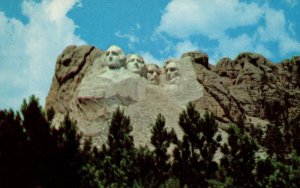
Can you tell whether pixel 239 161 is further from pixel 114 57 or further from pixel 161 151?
pixel 114 57

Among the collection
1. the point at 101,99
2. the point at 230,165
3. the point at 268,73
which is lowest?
the point at 230,165

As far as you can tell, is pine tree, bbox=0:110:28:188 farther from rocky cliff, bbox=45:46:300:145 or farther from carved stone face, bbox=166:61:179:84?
carved stone face, bbox=166:61:179:84

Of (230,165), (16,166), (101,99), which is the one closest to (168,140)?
(230,165)

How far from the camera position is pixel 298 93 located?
1539 inches

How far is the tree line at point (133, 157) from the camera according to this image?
17.6 m

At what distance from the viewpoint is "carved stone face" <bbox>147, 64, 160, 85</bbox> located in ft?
125

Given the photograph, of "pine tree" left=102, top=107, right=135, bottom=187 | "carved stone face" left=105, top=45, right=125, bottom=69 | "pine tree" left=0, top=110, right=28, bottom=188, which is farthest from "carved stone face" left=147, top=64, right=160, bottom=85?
"pine tree" left=0, top=110, right=28, bottom=188

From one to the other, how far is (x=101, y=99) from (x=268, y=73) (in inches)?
519

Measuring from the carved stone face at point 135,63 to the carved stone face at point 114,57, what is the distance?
2.18 ft

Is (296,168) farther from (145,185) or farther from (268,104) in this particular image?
(268,104)

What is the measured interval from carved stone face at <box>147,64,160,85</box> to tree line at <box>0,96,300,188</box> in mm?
8487

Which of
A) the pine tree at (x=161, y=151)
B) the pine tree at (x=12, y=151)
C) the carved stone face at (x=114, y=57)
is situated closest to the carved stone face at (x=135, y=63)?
the carved stone face at (x=114, y=57)

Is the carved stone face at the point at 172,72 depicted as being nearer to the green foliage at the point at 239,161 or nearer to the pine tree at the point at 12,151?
the green foliage at the point at 239,161

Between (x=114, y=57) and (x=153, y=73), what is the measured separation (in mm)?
3686
